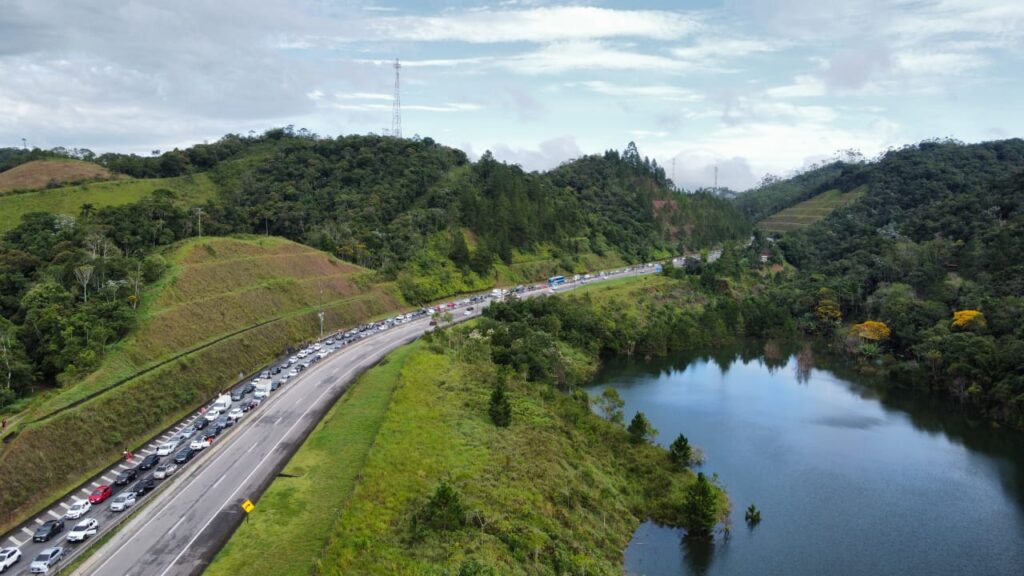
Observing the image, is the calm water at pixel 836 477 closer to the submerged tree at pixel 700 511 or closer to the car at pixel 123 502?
the submerged tree at pixel 700 511

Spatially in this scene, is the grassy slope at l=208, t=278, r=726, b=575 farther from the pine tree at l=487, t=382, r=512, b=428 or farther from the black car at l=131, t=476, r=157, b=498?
the black car at l=131, t=476, r=157, b=498

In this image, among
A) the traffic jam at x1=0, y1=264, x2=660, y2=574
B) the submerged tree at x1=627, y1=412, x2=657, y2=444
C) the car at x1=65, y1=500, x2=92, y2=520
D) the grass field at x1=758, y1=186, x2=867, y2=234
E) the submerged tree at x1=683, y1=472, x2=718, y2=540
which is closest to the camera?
the traffic jam at x1=0, y1=264, x2=660, y2=574

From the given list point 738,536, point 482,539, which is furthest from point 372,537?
point 738,536

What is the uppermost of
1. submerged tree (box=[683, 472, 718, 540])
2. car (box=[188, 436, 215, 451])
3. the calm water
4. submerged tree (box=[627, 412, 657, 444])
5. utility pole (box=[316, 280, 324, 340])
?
utility pole (box=[316, 280, 324, 340])

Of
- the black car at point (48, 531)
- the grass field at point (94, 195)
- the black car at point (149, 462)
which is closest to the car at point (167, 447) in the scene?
the black car at point (149, 462)

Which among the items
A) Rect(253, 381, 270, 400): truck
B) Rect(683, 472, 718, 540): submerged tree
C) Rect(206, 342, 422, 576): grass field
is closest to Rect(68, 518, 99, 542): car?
Rect(206, 342, 422, 576): grass field

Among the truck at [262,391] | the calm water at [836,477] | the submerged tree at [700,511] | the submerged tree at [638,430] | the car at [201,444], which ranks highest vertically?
the truck at [262,391]
